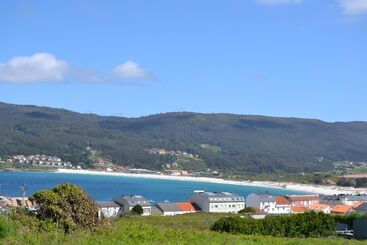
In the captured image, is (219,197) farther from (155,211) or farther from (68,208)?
(68,208)

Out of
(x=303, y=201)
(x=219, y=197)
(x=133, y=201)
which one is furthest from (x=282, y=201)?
(x=133, y=201)

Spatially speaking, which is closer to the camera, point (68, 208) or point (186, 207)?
point (68, 208)

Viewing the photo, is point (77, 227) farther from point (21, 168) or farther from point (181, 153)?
point (181, 153)

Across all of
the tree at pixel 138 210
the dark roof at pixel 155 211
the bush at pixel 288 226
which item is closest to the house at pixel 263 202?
the dark roof at pixel 155 211

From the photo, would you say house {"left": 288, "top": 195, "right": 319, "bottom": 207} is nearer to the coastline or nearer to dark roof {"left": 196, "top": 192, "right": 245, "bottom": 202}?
dark roof {"left": 196, "top": 192, "right": 245, "bottom": 202}

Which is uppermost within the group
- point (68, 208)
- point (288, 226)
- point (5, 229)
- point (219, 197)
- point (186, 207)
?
point (68, 208)

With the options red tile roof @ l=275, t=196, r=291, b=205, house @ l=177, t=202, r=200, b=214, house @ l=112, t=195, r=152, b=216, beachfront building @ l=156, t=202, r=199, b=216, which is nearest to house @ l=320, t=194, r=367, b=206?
red tile roof @ l=275, t=196, r=291, b=205

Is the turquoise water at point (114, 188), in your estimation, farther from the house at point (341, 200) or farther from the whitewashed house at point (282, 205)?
the house at point (341, 200)
